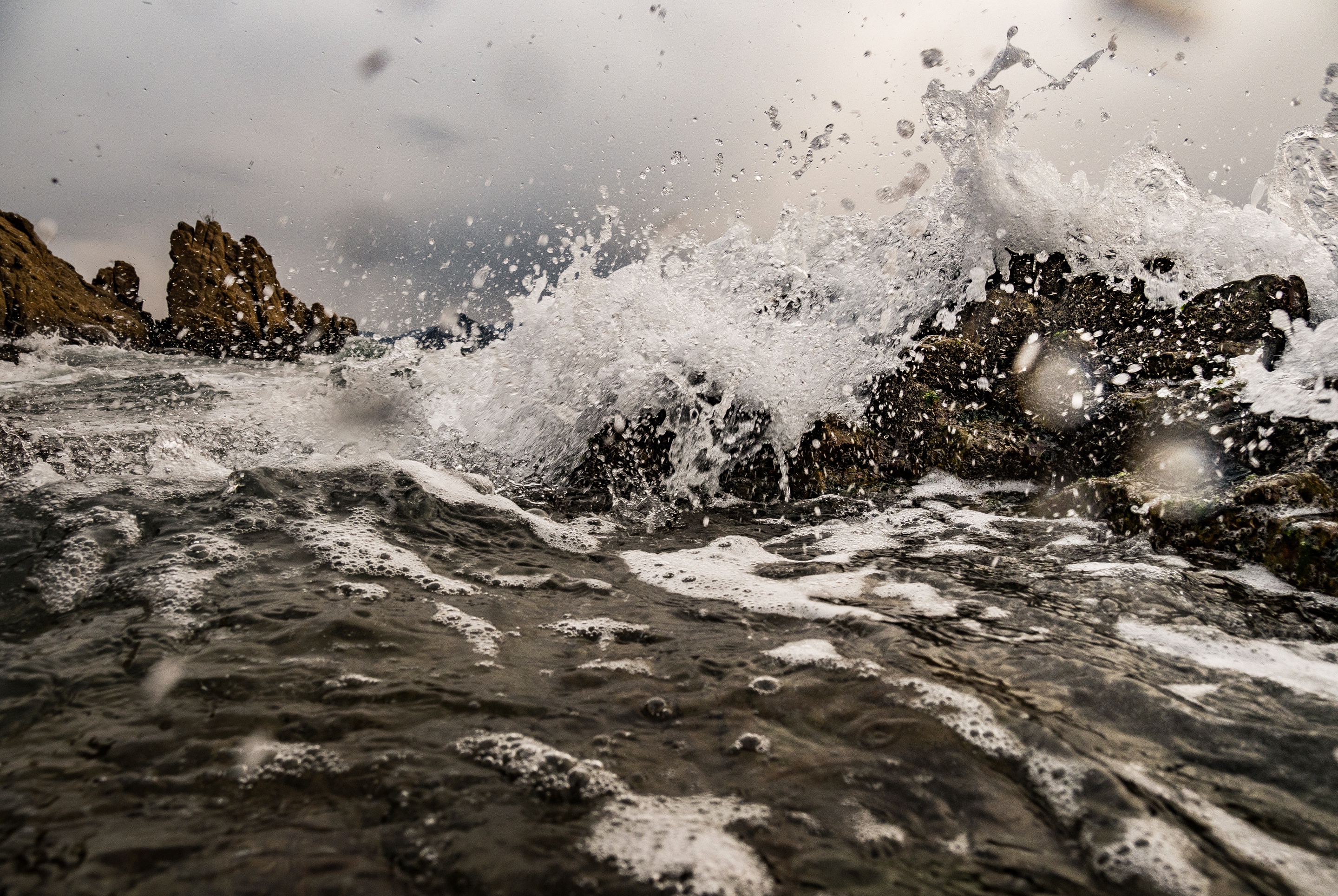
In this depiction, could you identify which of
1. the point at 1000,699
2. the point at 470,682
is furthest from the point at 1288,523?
the point at 470,682

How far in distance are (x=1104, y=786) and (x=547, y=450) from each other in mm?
4271

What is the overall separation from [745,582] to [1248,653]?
1.91 m

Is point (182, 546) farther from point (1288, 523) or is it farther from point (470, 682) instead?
point (1288, 523)

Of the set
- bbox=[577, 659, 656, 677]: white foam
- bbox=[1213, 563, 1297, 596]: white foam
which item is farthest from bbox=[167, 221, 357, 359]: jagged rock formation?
bbox=[1213, 563, 1297, 596]: white foam

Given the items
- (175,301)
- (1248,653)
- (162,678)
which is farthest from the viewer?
(175,301)

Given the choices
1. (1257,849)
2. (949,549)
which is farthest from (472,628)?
(949,549)

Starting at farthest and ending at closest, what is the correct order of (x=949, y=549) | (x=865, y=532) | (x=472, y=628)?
(x=865, y=532), (x=949, y=549), (x=472, y=628)

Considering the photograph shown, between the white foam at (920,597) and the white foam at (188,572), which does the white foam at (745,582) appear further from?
the white foam at (188,572)

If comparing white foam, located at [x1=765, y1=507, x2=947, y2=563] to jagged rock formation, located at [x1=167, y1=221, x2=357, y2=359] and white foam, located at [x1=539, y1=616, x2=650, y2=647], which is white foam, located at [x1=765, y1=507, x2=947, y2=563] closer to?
white foam, located at [x1=539, y1=616, x2=650, y2=647]

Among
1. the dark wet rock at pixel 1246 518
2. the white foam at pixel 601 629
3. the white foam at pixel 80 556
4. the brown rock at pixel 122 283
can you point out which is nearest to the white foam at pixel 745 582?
the white foam at pixel 601 629

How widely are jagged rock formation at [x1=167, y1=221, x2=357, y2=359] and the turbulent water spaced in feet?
63.3

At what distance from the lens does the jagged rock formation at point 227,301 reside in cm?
2521

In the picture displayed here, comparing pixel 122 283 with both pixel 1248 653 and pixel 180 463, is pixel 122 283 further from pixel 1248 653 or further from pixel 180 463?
pixel 1248 653

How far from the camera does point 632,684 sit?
6.20 ft
